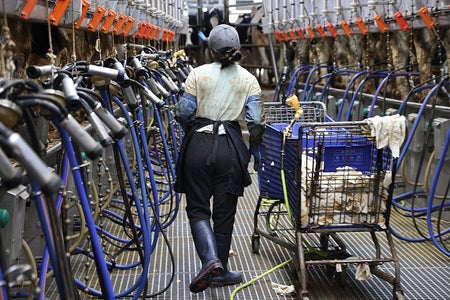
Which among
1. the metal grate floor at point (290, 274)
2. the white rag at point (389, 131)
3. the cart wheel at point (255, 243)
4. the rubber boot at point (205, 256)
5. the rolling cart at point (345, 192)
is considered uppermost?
the white rag at point (389, 131)

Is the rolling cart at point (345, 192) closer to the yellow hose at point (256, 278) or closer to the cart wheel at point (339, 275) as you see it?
the cart wheel at point (339, 275)

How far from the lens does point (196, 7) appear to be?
18.7 metres

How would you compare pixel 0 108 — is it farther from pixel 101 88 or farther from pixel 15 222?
pixel 101 88

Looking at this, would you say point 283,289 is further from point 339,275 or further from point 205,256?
point 205,256

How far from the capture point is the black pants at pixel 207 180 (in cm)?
495

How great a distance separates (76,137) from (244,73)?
3.09 meters

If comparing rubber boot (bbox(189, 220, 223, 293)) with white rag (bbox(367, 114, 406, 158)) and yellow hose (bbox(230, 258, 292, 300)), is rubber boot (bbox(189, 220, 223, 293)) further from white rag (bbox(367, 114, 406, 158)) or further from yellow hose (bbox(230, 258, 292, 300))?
white rag (bbox(367, 114, 406, 158))

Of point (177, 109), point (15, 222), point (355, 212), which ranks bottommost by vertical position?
point (355, 212)

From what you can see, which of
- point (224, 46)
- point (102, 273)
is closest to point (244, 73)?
point (224, 46)

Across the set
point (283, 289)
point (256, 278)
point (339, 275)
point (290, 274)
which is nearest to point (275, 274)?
point (290, 274)

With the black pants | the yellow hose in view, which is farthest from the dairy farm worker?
the yellow hose

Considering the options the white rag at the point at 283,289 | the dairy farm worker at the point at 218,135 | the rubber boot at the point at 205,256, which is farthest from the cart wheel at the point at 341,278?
the rubber boot at the point at 205,256

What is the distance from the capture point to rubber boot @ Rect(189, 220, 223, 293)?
4648mm

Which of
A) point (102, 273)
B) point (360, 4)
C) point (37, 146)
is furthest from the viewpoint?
point (360, 4)
